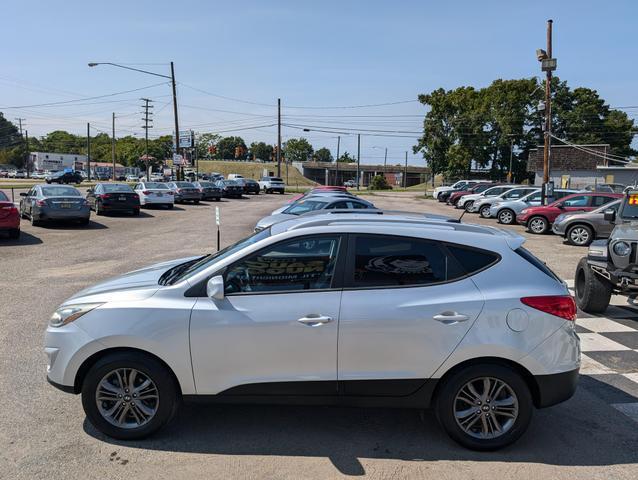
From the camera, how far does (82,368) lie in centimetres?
418

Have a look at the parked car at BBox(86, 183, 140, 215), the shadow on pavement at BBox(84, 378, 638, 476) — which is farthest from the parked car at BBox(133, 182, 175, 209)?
the shadow on pavement at BBox(84, 378, 638, 476)

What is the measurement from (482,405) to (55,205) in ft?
58.6

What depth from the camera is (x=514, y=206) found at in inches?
1008

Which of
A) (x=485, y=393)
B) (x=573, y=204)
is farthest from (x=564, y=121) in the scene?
(x=485, y=393)

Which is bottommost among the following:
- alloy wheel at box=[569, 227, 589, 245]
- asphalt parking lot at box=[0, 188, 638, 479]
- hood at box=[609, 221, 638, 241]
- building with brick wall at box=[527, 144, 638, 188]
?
asphalt parking lot at box=[0, 188, 638, 479]

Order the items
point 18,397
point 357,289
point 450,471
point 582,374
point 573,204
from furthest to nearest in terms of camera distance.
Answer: point 573,204 < point 582,374 < point 18,397 < point 357,289 < point 450,471

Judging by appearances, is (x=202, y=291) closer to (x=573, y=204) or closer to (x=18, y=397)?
(x=18, y=397)

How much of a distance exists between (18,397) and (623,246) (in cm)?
761

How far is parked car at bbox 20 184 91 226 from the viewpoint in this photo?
18516 mm

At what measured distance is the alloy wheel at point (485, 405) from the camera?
13.5 ft

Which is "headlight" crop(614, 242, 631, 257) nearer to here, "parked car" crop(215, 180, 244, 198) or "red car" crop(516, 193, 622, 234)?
"red car" crop(516, 193, 622, 234)

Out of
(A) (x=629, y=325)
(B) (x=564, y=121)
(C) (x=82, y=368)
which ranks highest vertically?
(B) (x=564, y=121)

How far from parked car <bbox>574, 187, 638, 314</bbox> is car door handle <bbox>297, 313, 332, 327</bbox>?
5501mm

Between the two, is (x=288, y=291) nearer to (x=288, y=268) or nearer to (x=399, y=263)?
(x=288, y=268)
